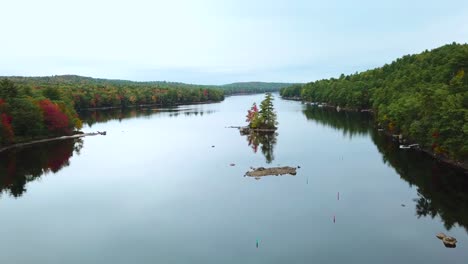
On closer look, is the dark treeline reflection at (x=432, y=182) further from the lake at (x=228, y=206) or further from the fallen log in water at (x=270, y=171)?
the fallen log in water at (x=270, y=171)

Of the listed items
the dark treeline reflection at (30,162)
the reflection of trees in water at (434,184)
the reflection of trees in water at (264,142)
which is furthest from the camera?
the reflection of trees in water at (264,142)

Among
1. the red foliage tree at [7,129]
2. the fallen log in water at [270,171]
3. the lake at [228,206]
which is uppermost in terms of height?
the red foliage tree at [7,129]

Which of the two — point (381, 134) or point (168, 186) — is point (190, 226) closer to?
point (168, 186)

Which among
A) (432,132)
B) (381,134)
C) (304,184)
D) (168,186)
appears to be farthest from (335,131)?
(168,186)

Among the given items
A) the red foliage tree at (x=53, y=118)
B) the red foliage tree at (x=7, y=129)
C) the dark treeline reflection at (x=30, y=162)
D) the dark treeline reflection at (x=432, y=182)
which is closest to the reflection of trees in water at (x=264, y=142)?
the dark treeline reflection at (x=432, y=182)

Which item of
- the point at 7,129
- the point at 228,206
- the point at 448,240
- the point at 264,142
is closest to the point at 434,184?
the point at 448,240

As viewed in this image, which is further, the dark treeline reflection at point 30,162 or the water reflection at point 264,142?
the water reflection at point 264,142

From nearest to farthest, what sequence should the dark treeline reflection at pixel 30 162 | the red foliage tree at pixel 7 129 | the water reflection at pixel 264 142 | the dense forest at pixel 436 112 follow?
the dense forest at pixel 436 112
the dark treeline reflection at pixel 30 162
the red foliage tree at pixel 7 129
the water reflection at pixel 264 142
